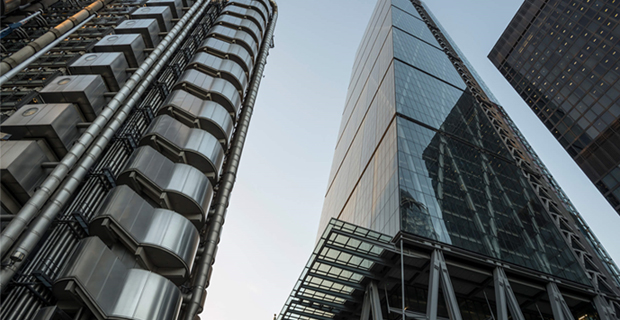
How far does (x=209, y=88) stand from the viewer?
23.0 meters

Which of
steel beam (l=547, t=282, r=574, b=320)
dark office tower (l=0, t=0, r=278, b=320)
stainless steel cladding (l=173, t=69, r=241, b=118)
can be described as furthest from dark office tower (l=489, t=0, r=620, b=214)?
dark office tower (l=0, t=0, r=278, b=320)

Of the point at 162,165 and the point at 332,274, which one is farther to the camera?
the point at 332,274

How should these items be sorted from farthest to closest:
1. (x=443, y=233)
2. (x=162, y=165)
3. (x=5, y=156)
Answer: (x=443, y=233) → (x=162, y=165) → (x=5, y=156)

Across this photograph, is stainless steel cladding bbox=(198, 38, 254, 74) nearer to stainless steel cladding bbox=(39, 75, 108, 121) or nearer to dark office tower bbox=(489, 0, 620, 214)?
stainless steel cladding bbox=(39, 75, 108, 121)

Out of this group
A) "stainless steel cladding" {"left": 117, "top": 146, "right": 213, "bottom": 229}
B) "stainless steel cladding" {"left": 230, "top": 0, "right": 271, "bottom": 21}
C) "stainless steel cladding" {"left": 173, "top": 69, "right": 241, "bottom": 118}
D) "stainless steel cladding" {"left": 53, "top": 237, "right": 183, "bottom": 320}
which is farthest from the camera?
"stainless steel cladding" {"left": 230, "top": 0, "right": 271, "bottom": 21}

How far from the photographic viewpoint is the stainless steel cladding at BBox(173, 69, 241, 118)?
74.6 feet

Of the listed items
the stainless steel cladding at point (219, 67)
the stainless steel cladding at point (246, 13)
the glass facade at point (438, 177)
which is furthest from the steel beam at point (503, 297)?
the stainless steel cladding at point (246, 13)

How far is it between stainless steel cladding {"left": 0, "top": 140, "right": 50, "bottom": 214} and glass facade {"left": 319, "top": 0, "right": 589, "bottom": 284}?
2176cm

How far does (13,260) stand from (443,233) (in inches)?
1003

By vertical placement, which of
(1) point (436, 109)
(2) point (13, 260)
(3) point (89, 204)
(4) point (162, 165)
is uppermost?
(1) point (436, 109)

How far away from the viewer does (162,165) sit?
1684 centimetres

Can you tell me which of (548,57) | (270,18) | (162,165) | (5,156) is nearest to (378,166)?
(270,18)

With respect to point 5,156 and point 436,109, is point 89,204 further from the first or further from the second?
point 436,109

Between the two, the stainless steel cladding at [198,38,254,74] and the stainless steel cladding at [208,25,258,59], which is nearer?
the stainless steel cladding at [198,38,254,74]
